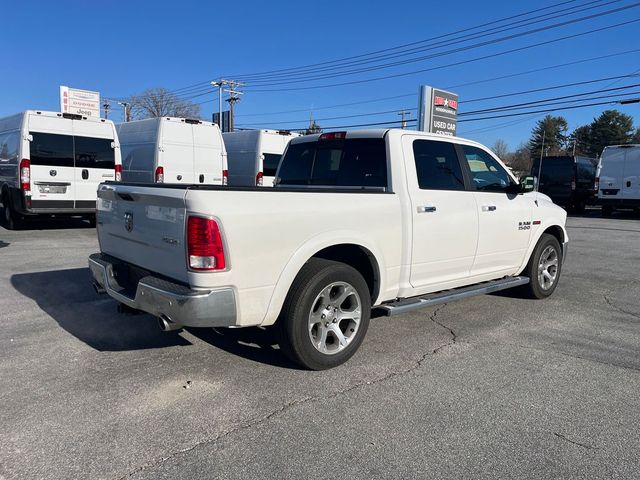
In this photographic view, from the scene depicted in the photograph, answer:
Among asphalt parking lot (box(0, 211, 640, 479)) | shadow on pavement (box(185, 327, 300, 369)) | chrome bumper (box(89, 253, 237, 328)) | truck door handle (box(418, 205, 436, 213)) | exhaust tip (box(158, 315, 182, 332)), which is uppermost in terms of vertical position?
truck door handle (box(418, 205, 436, 213))

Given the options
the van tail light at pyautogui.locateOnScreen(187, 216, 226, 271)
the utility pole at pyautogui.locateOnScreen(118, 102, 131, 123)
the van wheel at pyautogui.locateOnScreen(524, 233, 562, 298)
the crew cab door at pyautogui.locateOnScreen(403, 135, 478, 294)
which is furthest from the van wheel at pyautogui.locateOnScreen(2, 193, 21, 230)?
the utility pole at pyautogui.locateOnScreen(118, 102, 131, 123)

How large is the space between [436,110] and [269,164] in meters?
5.28

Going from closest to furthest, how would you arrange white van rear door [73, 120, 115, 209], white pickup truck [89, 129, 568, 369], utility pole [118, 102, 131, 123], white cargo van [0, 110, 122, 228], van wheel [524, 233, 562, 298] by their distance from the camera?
white pickup truck [89, 129, 568, 369] → van wheel [524, 233, 562, 298] → white cargo van [0, 110, 122, 228] → white van rear door [73, 120, 115, 209] → utility pole [118, 102, 131, 123]

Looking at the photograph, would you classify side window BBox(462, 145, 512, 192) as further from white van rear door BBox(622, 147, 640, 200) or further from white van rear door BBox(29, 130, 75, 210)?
white van rear door BBox(622, 147, 640, 200)

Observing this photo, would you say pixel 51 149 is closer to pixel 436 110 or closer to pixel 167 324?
pixel 167 324

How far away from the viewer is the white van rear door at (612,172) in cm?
1988

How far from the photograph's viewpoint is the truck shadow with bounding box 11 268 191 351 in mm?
4598

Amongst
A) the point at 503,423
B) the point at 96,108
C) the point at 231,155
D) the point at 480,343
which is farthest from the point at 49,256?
the point at 96,108

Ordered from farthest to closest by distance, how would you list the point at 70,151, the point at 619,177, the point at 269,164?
1. the point at 619,177
2. the point at 269,164
3. the point at 70,151

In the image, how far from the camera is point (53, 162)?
11.2 meters

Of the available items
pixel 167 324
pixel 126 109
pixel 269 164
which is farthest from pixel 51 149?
pixel 126 109

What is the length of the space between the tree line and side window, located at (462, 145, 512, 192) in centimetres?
7284

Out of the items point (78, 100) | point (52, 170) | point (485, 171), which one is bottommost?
point (52, 170)

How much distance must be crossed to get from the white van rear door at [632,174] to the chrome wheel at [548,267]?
1581cm
